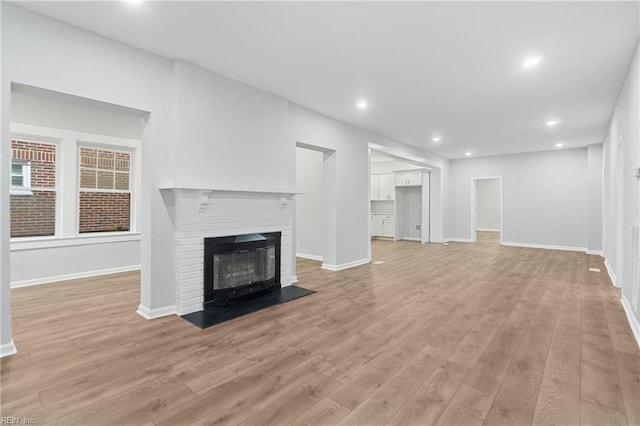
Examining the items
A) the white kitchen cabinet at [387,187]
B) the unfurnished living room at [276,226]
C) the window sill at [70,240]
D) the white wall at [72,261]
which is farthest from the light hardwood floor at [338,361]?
the white kitchen cabinet at [387,187]

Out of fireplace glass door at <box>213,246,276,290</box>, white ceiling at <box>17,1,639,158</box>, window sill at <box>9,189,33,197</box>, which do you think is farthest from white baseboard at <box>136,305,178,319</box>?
window sill at <box>9,189,33,197</box>

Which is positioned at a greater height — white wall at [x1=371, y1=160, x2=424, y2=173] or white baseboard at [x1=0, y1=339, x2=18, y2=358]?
white wall at [x1=371, y1=160, x2=424, y2=173]

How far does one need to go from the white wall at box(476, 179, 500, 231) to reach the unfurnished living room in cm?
789

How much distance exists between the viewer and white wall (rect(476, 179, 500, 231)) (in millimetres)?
13711

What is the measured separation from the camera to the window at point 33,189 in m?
4.64

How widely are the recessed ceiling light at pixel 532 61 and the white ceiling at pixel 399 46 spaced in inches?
2.1

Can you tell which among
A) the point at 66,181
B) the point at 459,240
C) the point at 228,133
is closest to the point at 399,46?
the point at 228,133

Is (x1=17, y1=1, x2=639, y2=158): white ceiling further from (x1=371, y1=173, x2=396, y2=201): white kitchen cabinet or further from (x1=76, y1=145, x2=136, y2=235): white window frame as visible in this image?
(x1=371, y1=173, x2=396, y2=201): white kitchen cabinet

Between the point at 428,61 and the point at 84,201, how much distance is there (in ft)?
18.9

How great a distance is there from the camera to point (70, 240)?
16.1 feet

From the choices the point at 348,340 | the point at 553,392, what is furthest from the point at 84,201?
the point at 553,392

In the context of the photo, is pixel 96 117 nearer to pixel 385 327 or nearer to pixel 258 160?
pixel 258 160

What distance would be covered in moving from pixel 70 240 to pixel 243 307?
3.42 m

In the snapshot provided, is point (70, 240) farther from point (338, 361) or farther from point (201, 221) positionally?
point (338, 361)
